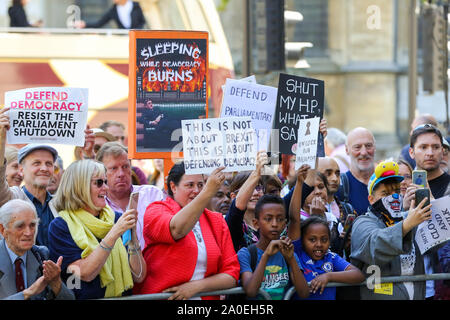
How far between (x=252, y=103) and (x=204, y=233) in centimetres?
145

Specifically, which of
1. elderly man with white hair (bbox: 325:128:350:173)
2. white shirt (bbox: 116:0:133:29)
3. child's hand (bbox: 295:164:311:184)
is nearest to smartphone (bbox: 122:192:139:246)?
child's hand (bbox: 295:164:311:184)

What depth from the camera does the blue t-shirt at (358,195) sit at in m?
9.02

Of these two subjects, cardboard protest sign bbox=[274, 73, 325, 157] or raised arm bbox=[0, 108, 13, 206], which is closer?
raised arm bbox=[0, 108, 13, 206]

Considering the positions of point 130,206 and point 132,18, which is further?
point 132,18

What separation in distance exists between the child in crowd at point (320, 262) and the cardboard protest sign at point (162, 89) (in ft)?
4.00

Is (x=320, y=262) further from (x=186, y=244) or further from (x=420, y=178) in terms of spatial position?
(x=186, y=244)

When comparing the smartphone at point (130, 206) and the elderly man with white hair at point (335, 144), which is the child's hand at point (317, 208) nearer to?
the smartphone at point (130, 206)

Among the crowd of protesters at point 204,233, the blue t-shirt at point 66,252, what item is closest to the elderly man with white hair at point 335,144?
the crowd of protesters at point 204,233

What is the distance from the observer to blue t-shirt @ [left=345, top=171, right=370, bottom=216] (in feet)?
29.6

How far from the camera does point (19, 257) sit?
253 inches

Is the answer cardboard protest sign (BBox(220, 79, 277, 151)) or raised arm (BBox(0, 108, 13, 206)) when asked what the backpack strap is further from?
raised arm (BBox(0, 108, 13, 206))

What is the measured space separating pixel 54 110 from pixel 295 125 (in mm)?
1864

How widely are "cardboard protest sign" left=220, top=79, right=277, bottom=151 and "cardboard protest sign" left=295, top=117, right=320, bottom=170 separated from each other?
27cm

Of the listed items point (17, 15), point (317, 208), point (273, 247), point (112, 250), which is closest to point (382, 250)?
point (273, 247)
